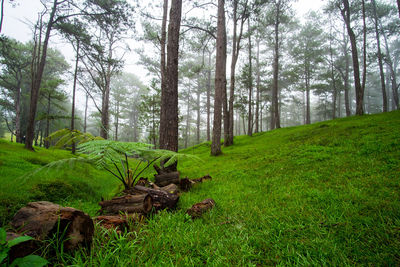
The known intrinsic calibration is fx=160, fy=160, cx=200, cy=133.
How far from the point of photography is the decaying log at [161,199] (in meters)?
2.40

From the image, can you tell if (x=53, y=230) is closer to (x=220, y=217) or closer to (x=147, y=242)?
(x=147, y=242)

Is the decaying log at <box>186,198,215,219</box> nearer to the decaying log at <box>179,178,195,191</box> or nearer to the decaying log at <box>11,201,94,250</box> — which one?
the decaying log at <box>11,201,94,250</box>

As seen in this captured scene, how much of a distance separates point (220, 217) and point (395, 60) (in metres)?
49.3

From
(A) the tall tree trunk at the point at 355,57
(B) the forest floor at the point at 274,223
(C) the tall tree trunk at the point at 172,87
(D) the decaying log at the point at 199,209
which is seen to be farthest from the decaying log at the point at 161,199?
(A) the tall tree trunk at the point at 355,57

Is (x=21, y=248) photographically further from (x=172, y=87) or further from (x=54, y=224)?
(x=172, y=87)

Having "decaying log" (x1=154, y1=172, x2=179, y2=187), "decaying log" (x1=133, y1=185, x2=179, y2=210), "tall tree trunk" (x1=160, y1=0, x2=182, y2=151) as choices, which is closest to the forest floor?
"decaying log" (x1=133, y1=185, x2=179, y2=210)

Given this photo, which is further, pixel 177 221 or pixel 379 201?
pixel 177 221

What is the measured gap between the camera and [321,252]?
1.29 metres

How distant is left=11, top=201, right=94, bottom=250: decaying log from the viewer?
1.25m

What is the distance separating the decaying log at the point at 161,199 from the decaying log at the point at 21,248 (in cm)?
134

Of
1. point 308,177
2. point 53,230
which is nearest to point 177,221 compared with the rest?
point 53,230

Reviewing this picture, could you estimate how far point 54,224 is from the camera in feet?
4.13

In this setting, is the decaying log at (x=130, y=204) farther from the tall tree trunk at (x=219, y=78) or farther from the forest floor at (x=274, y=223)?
the tall tree trunk at (x=219, y=78)

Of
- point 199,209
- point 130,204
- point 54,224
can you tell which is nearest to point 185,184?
point 199,209
